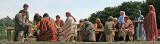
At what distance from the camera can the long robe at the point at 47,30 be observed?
48.2 ft

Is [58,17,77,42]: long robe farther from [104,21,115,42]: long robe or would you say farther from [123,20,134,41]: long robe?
[123,20,134,41]: long robe

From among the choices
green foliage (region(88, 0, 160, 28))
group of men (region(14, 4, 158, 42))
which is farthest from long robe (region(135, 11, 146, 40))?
green foliage (region(88, 0, 160, 28))

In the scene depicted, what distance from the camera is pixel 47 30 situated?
48.5 ft

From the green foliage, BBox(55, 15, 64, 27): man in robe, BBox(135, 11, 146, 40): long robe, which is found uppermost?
the green foliage

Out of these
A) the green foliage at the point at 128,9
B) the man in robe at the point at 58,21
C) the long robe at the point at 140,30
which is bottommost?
the long robe at the point at 140,30

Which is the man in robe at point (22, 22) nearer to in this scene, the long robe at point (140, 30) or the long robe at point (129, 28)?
the long robe at point (129, 28)

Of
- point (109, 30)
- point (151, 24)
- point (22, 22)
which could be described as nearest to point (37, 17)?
point (22, 22)

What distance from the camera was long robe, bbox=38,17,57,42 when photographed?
14.7 meters

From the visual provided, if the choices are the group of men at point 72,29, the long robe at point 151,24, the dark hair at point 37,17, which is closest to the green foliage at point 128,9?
the group of men at point 72,29

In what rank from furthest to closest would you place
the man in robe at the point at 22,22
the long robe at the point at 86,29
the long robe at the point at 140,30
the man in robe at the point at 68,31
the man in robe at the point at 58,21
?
1. the long robe at the point at 140,30
2. the man in robe at the point at 58,21
3. the long robe at the point at 86,29
4. the man in robe at the point at 68,31
5. the man in robe at the point at 22,22

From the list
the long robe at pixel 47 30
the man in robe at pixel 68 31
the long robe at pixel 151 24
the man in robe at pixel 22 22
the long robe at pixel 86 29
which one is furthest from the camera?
the long robe at pixel 86 29

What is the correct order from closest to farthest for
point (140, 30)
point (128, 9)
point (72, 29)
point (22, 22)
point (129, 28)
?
1. point (22, 22)
2. point (72, 29)
3. point (129, 28)
4. point (140, 30)
5. point (128, 9)

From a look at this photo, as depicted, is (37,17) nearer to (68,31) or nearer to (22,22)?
(68,31)

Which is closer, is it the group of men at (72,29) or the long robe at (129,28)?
the group of men at (72,29)
